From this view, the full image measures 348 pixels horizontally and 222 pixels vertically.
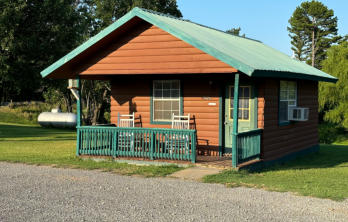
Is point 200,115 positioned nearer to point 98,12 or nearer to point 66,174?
point 66,174

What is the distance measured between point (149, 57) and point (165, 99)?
2.30m

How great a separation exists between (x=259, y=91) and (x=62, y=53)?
51.5ft

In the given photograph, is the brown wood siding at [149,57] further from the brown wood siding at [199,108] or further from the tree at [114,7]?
the tree at [114,7]

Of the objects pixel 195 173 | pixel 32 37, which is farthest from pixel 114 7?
pixel 195 173

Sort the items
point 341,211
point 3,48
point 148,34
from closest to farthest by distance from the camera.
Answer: point 341,211 < point 148,34 < point 3,48

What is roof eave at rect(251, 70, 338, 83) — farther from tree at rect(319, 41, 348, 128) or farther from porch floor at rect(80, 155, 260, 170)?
tree at rect(319, 41, 348, 128)

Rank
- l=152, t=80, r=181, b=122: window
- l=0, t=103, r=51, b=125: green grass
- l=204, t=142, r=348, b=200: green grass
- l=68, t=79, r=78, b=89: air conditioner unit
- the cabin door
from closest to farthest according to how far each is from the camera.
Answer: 1. l=204, t=142, r=348, b=200: green grass
2. the cabin door
3. l=68, t=79, r=78, b=89: air conditioner unit
4. l=152, t=80, r=181, b=122: window
5. l=0, t=103, r=51, b=125: green grass

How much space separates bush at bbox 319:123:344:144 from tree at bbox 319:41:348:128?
0.66m

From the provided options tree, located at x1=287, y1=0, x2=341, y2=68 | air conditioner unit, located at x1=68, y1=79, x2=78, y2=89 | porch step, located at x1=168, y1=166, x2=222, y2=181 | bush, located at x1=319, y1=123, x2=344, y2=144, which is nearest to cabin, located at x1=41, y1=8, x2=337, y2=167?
air conditioner unit, located at x1=68, y1=79, x2=78, y2=89

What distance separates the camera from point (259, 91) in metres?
12.2

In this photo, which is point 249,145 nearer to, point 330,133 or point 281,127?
point 281,127

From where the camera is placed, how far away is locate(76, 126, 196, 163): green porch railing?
11570 millimetres

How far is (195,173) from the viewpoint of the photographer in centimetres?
1027

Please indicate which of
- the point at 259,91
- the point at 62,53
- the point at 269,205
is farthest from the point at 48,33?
the point at 269,205
